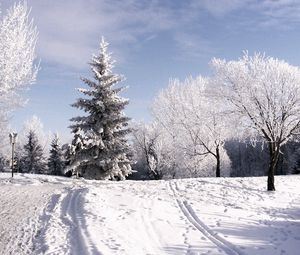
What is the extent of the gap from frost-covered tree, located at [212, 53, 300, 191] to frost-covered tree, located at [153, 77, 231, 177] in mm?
9143

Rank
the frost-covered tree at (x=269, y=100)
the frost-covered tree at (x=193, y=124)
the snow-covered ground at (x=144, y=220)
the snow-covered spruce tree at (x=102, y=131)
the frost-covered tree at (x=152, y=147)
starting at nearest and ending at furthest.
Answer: the snow-covered ground at (x=144, y=220)
the frost-covered tree at (x=269, y=100)
the snow-covered spruce tree at (x=102, y=131)
the frost-covered tree at (x=193, y=124)
the frost-covered tree at (x=152, y=147)

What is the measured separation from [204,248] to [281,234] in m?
4.34

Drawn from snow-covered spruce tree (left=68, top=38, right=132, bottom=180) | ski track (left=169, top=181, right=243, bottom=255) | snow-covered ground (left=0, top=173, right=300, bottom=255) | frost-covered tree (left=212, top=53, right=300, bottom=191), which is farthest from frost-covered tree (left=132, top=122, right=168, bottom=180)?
ski track (left=169, top=181, right=243, bottom=255)

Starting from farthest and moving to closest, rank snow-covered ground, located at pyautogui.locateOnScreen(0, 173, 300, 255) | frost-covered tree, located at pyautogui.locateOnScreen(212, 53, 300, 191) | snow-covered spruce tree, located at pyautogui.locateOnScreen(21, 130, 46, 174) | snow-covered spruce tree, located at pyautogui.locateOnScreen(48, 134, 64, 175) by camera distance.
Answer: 1. snow-covered spruce tree, located at pyautogui.locateOnScreen(21, 130, 46, 174)
2. snow-covered spruce tree, located at pyautogui.locateOnScreen(48, 134, 64, 175)
3. frost-covered tree, located at pyautogui.locateOnScreen(212, 53, 300, 191)
4. snow-covered ground, located at pyautogui.locateOnScreen(0, 173, 300, 255)

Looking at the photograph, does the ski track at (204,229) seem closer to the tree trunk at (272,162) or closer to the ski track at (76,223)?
the ski track at (76,223)

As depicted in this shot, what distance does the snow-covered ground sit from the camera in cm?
1171

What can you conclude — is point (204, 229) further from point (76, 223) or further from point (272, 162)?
point (272, 162)

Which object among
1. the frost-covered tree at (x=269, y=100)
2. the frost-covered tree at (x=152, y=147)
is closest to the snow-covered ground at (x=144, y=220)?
the frost-covered tree at (x=269, y=100)

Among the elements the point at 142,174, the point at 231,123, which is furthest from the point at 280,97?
the point at 142,174

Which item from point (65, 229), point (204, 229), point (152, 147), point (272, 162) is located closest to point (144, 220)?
point (204, 229)

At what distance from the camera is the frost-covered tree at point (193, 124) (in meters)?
36.7

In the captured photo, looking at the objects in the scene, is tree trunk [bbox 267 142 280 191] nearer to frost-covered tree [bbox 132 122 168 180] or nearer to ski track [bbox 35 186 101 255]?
ski track [bbox 35 186 101 255]

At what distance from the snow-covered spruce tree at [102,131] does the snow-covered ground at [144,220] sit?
551 centimetres

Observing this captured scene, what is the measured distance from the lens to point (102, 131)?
2816 centimetres
